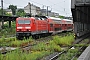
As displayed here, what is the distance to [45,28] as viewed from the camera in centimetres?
3491

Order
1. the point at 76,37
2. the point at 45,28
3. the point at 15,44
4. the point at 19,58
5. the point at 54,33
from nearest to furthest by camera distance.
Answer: the point at 19,58 < the point at 15,44 < the point at 76,37 < the point at 45,28 < the point at 54,33

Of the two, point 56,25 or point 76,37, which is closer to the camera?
point 76,37

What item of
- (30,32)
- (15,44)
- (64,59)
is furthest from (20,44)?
(64,59)

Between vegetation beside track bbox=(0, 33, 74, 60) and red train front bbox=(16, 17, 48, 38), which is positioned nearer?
vegetation beside track bbox=(0, 33, 74, 60)

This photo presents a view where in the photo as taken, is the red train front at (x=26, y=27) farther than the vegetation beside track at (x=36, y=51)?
Yes

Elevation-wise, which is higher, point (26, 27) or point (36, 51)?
point (26, 27)

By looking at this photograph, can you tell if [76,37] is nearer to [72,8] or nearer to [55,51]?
[72,8]

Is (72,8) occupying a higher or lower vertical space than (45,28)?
higher

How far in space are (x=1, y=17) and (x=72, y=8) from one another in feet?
55.6

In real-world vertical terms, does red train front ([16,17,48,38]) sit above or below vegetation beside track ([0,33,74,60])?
above

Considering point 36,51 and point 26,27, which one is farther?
point 26,27

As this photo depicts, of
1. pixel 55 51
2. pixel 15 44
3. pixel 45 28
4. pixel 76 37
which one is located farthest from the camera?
pixel 45 28

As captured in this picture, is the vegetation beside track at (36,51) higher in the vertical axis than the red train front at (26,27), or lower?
lower

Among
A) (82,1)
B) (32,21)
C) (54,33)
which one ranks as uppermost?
(82,1)
